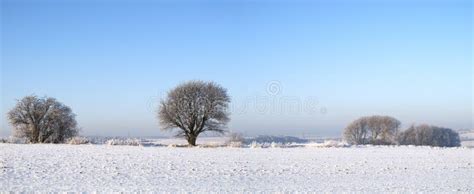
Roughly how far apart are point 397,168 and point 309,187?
34.2 feet

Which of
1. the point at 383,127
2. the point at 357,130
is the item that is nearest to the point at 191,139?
the point at 357,130

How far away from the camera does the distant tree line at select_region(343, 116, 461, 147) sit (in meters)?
103

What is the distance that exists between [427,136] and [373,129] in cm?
1129

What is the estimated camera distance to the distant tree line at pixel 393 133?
10312 cm

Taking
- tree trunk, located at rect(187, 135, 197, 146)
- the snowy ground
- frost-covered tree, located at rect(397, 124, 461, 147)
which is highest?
frost-covered tree, located at rect(397, 124, 461, 147)

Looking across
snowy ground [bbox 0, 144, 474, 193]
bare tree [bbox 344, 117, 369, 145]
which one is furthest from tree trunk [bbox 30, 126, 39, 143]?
bare tree [bbox 344, 117, 369, 145]

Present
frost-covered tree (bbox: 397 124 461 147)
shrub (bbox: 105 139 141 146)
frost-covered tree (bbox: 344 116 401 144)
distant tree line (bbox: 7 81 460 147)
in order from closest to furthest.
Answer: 1. shrub (bbox: 105 139 141 146)
2. distant tree line (bbox: 7 81 460 147)
3. frost-covered tree (bbox: 397 124 461 147)
4. frost-covered tree (bbox: 344 116 401 144)

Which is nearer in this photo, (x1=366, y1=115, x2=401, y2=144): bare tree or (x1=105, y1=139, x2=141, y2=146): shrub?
(x1=105, y1=139, x2=141, y2=146): shrub

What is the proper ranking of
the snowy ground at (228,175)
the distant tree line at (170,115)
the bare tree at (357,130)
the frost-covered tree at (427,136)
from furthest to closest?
A: 1. the bare tree at (357,130)
2. the frost-covered tree at (427,136)
3. the distant tree line at (170,115)
4. the snowy ground at (228,175)

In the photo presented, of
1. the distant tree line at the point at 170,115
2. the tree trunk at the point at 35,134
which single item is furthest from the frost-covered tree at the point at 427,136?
the tree trunk at the point at 35,134

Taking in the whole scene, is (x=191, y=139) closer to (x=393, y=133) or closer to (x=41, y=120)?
(x=41, y=120)

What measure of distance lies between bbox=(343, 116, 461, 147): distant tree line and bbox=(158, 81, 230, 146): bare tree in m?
57.4

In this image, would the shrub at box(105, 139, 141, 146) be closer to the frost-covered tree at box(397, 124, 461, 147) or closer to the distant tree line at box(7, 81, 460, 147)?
the distant tree line at box(7, 81, 460, 147)

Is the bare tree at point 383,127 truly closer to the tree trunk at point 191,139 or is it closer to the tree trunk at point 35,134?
the tree trunk at point 191,139
